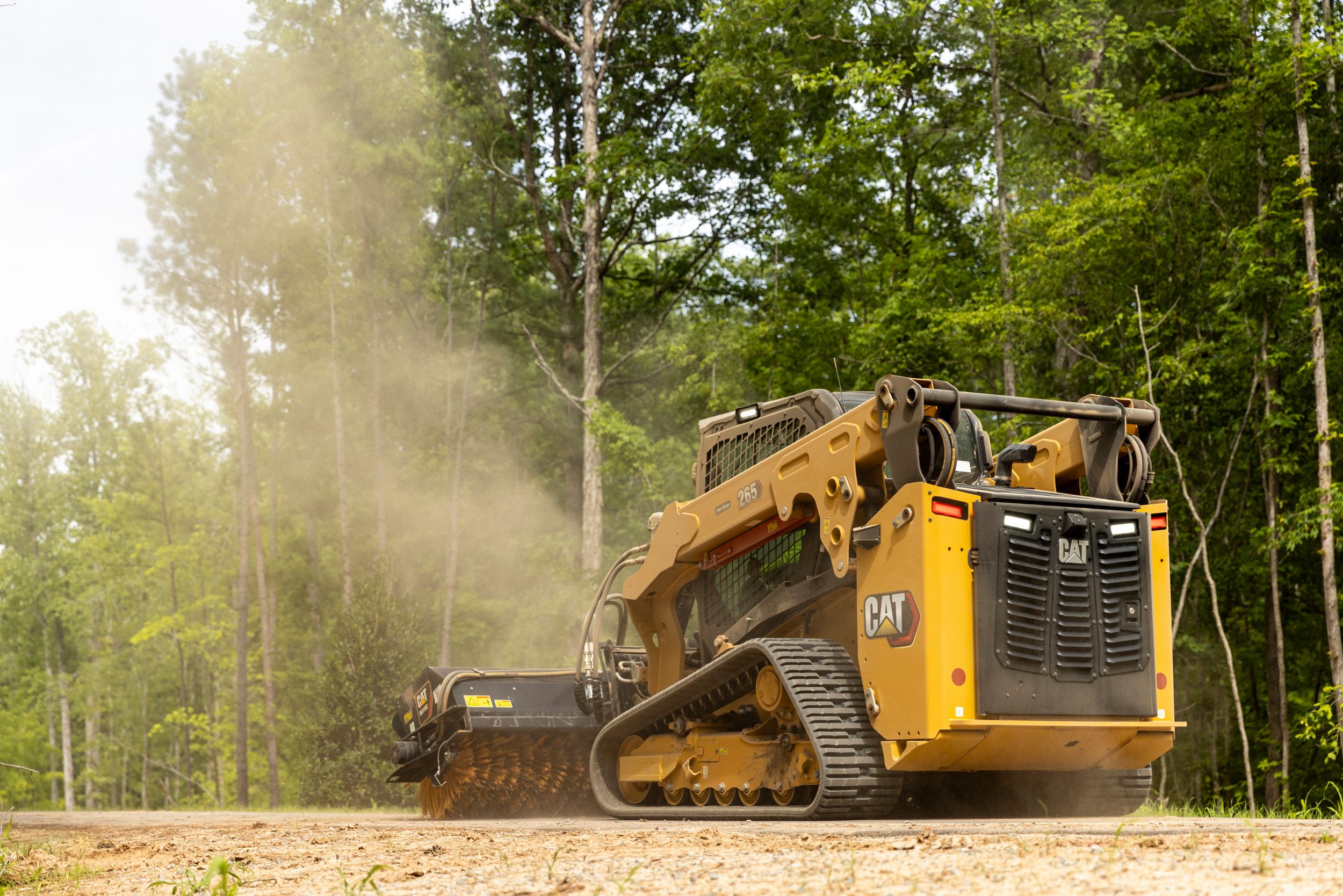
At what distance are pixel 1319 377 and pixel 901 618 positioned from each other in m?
10.5

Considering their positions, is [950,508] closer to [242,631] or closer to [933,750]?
[933,750]

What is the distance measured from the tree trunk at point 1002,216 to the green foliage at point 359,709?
38.3 feet

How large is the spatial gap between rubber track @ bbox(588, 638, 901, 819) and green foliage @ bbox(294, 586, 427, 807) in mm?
14340

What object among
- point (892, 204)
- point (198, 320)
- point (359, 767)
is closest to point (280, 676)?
point (198, 320)

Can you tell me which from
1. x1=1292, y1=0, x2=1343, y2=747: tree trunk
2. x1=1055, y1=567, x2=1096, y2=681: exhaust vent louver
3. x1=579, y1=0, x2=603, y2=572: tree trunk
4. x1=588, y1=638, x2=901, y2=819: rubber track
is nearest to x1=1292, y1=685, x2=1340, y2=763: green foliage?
x1=1292, y1=0, x2=1343, y2=747: tree trunk

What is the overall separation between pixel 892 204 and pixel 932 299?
419 cm

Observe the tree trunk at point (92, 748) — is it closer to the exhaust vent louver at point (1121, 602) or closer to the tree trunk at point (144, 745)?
the tree trunk at point (144, 745)

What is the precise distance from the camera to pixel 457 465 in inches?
1362

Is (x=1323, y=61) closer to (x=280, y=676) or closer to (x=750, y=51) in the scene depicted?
(x=750, y=51)

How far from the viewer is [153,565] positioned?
142 ft

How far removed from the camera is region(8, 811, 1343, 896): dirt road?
3691 mm

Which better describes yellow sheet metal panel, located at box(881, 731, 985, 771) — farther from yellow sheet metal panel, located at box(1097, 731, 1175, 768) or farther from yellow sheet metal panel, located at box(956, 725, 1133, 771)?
yellow sheet metal panel, located at box(1097, 731, 1175, 768)

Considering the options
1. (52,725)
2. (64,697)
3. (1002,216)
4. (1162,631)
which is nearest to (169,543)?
(64,697)

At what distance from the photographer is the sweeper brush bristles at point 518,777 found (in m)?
11.4
